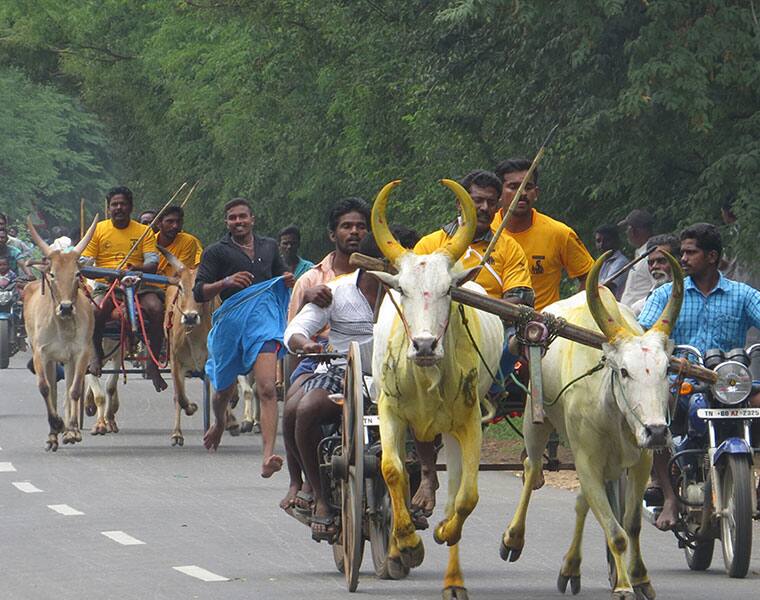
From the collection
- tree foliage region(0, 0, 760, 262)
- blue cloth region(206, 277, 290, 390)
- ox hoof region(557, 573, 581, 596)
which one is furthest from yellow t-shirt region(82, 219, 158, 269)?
ox hoof region(557, 573, 581, 596)

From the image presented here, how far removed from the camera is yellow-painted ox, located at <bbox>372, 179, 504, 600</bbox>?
9.82 meters

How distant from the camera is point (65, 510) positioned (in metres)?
14.9

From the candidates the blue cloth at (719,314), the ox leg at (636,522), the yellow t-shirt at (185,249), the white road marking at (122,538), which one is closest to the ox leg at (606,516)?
the ox leg at (636,522)

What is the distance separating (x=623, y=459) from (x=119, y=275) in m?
11.2

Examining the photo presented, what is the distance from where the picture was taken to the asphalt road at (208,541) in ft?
35.8

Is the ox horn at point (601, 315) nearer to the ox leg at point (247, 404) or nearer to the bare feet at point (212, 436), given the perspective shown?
the bare feet at point (212, 436)

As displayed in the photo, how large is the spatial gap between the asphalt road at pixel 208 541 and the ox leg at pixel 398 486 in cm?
45

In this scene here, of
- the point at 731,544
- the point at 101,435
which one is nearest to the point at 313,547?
the point at 731,544

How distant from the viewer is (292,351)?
11203 millimetres

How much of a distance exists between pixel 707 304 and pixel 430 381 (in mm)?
2158

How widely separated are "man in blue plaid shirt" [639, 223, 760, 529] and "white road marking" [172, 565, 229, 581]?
2.48 metres

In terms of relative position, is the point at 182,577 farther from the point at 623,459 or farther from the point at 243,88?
the point at 243,88

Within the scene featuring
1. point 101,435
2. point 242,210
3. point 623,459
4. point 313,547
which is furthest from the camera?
point 101,435

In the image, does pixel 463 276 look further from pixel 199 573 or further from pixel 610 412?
pixel 199 573
